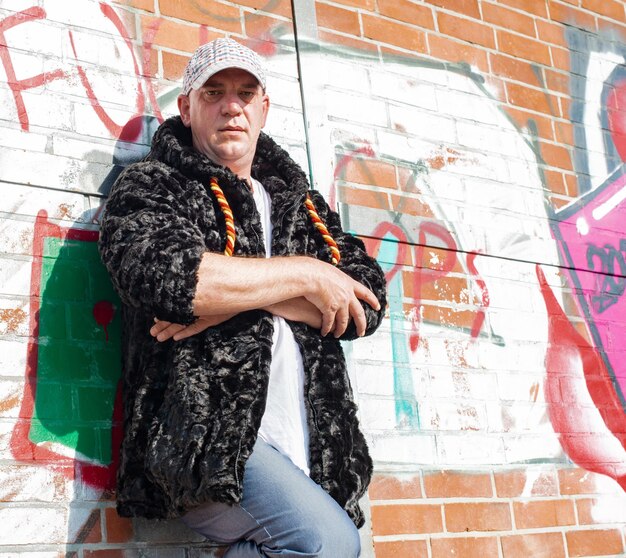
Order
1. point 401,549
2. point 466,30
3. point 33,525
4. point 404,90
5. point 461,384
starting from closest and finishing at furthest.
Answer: point 33,525 → point 401,549 → point 461,384 → point 404,90 → point 466,30

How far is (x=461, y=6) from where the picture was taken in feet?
14.7

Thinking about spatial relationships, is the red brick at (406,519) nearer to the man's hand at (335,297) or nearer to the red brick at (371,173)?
the man's hand at (335,297)

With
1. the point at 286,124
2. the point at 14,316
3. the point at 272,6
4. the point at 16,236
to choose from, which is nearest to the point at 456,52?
the point at 272,6

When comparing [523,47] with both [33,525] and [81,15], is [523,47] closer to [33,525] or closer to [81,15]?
[81,15]

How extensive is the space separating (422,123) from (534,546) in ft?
5.69

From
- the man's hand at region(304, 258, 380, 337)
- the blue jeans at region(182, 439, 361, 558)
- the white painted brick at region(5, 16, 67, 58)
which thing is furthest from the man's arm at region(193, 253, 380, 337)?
the white painted brick at region(5, 16, 67, 58)

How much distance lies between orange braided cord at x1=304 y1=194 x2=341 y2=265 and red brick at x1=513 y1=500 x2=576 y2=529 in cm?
136

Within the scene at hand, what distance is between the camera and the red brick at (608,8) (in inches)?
194

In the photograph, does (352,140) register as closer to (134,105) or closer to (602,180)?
(134,105)

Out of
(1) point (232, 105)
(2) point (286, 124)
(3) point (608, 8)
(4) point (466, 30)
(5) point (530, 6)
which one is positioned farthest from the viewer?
(3) point (608, 8)

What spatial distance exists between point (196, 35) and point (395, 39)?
969mm

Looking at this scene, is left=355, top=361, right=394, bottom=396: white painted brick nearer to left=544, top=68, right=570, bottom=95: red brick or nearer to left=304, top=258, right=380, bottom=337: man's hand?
left=304, top=258, right=380, bottom=337: man's hand

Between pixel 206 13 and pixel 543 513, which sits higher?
pixel 206 13

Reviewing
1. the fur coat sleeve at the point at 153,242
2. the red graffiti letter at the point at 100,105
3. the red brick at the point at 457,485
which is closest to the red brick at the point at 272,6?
the red graffiti letter at the point at 100,105
